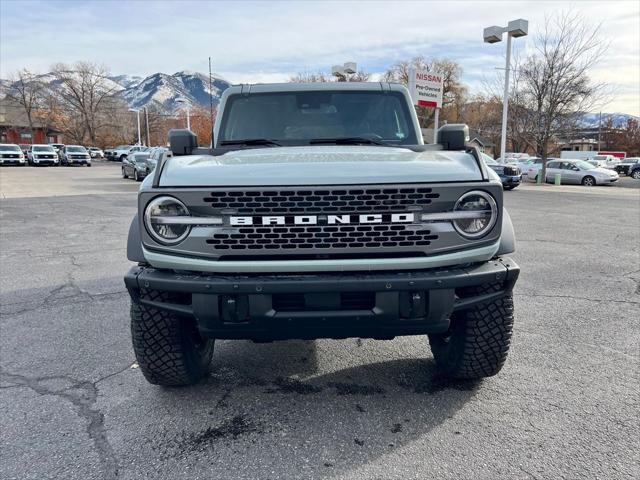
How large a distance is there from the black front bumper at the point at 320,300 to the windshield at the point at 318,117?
5.46 feet

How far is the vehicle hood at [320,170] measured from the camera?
2.39 metres

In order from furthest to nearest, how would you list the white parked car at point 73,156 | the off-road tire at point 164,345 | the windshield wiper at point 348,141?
the white parked car at point 73,156
the windshield wiper at point 348,141
the off-road tire at point 164,345

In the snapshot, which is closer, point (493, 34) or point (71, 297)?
point (71, 297)

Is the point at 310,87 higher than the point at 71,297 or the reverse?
higher

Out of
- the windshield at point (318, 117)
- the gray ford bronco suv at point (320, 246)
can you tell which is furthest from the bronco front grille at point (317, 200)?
the windshield at point (318, 117)

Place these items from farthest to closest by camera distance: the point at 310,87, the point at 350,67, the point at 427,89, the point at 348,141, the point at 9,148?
the point at 9,148
the point at 350,67
the point at 427,89
the point at 310,87
the point at 348,141

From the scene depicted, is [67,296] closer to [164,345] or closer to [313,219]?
[164,345]

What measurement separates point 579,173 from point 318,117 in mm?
27131

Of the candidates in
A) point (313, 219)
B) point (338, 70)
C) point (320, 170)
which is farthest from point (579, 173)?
point (313, 219)

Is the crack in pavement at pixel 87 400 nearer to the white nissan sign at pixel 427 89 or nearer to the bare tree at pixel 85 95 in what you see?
the white nissan sign at pixel 427 89

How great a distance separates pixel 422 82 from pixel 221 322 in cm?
1997

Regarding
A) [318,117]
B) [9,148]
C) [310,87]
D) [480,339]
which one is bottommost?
[480,339]

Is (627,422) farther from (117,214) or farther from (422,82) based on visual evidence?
(422,82)

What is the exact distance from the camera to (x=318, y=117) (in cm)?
393
